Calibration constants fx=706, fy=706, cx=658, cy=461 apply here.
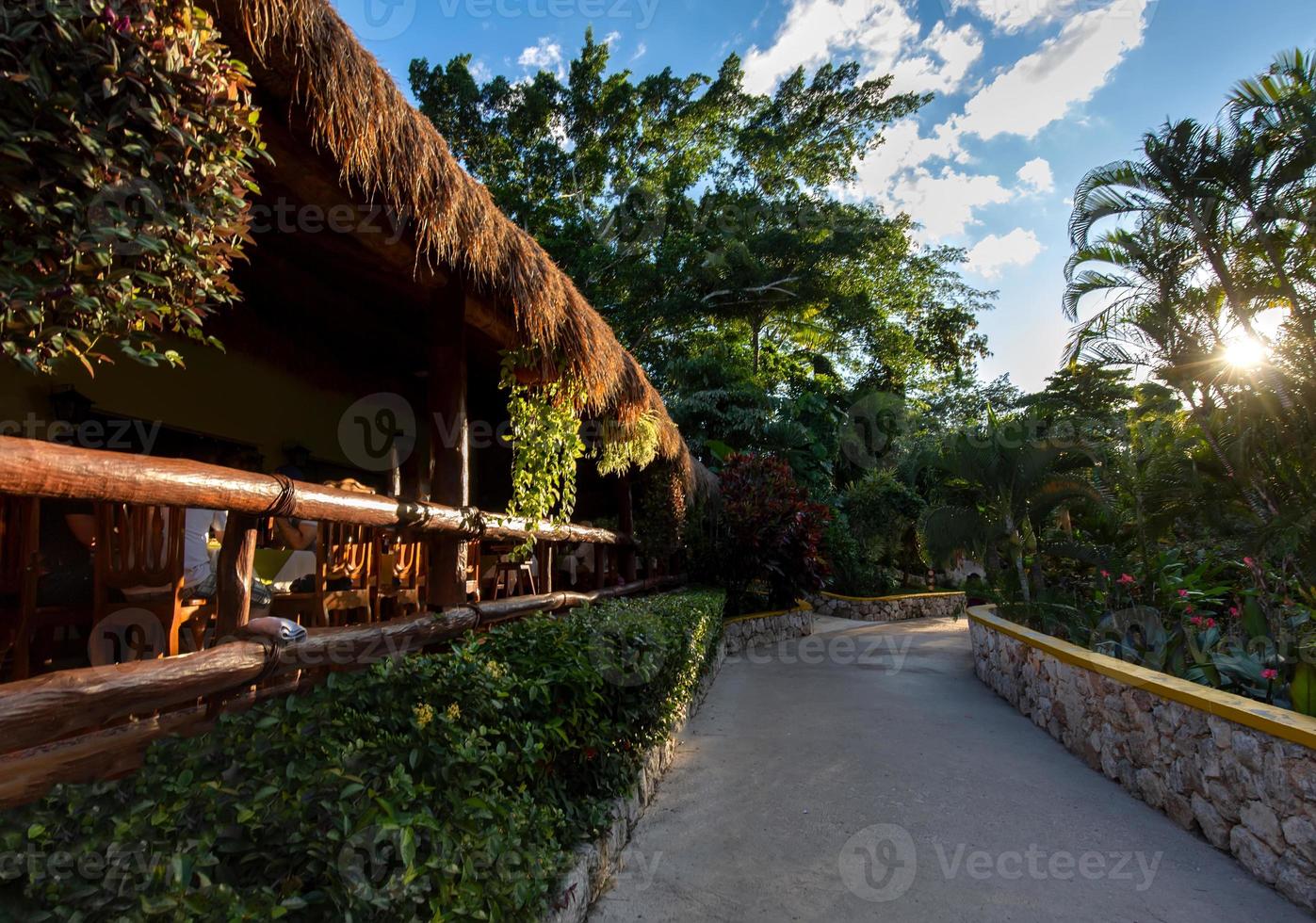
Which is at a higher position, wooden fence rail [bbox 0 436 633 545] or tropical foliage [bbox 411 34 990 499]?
tropical foliage [bbox 411 34 990 499]

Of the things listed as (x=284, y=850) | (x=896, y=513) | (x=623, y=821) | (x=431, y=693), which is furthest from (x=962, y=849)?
(x=896, y=513)

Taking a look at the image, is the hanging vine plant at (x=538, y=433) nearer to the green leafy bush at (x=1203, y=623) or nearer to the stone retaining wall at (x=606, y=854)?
the stone retaining wall at (x=606, y=854)

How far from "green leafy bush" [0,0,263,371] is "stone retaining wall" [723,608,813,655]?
8.98 meters

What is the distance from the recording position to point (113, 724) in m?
2.35

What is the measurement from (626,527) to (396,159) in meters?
5.96

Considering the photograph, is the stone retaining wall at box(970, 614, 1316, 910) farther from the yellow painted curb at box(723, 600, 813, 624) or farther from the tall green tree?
the tall green tree

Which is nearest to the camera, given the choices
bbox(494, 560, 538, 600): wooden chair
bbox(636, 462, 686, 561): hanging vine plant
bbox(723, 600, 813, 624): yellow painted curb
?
bbox(494, 560, 538, 600): wooden chair

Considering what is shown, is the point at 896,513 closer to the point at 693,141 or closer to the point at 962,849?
the point at 693,141

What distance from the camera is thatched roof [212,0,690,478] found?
2.36 metres

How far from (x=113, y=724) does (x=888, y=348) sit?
24.0 m

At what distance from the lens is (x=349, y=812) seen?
165cm

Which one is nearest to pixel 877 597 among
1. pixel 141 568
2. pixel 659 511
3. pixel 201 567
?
pixel 659 511

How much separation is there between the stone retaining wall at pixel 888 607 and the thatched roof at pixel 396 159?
13.7 metres

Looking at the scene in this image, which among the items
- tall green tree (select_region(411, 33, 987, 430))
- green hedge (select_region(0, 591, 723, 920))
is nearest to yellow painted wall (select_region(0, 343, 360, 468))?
green hedge (select_region(0, 591, 723, 920))
